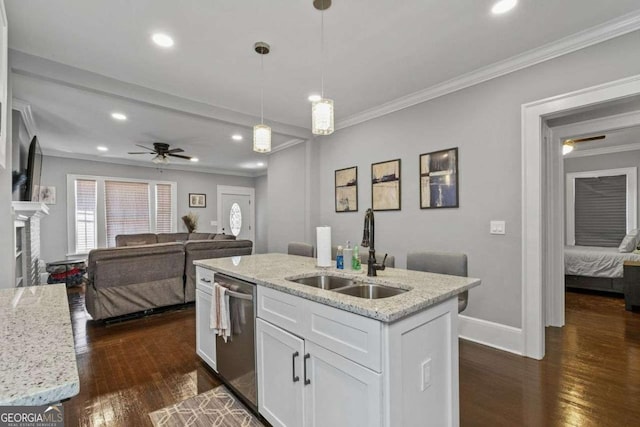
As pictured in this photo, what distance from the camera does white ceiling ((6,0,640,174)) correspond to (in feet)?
6.86

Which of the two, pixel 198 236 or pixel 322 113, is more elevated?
pixel 322 113

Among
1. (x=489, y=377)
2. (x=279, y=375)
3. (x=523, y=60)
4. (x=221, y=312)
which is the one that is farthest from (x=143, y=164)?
(x=489, y=377)

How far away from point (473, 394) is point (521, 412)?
0.29m

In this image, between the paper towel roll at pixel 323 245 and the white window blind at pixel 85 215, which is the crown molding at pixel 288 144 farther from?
the white window blind at pixel 85 215

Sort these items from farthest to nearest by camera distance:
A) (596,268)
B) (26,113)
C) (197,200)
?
(197,200) < (596,268) < (26,113)

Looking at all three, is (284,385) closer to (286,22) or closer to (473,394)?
(473,394)

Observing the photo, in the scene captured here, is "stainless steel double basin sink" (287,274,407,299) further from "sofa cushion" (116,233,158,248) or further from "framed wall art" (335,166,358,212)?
"sofa cushion" (116,233,158,248)

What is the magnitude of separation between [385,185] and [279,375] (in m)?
2.71

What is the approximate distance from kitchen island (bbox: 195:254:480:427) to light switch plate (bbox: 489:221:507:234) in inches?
53.0

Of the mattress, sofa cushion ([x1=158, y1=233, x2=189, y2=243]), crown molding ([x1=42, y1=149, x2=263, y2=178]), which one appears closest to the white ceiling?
crown molding ([x1=42, y1=149, x2=263, y2=178])

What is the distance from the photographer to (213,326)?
86.9 inches

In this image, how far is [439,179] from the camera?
334 centimetres

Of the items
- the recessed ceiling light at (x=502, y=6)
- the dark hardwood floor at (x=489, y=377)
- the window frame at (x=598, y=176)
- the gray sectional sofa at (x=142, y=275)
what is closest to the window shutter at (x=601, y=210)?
the window frame at (x=598, y=176)

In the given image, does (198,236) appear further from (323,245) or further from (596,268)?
(596,268)
